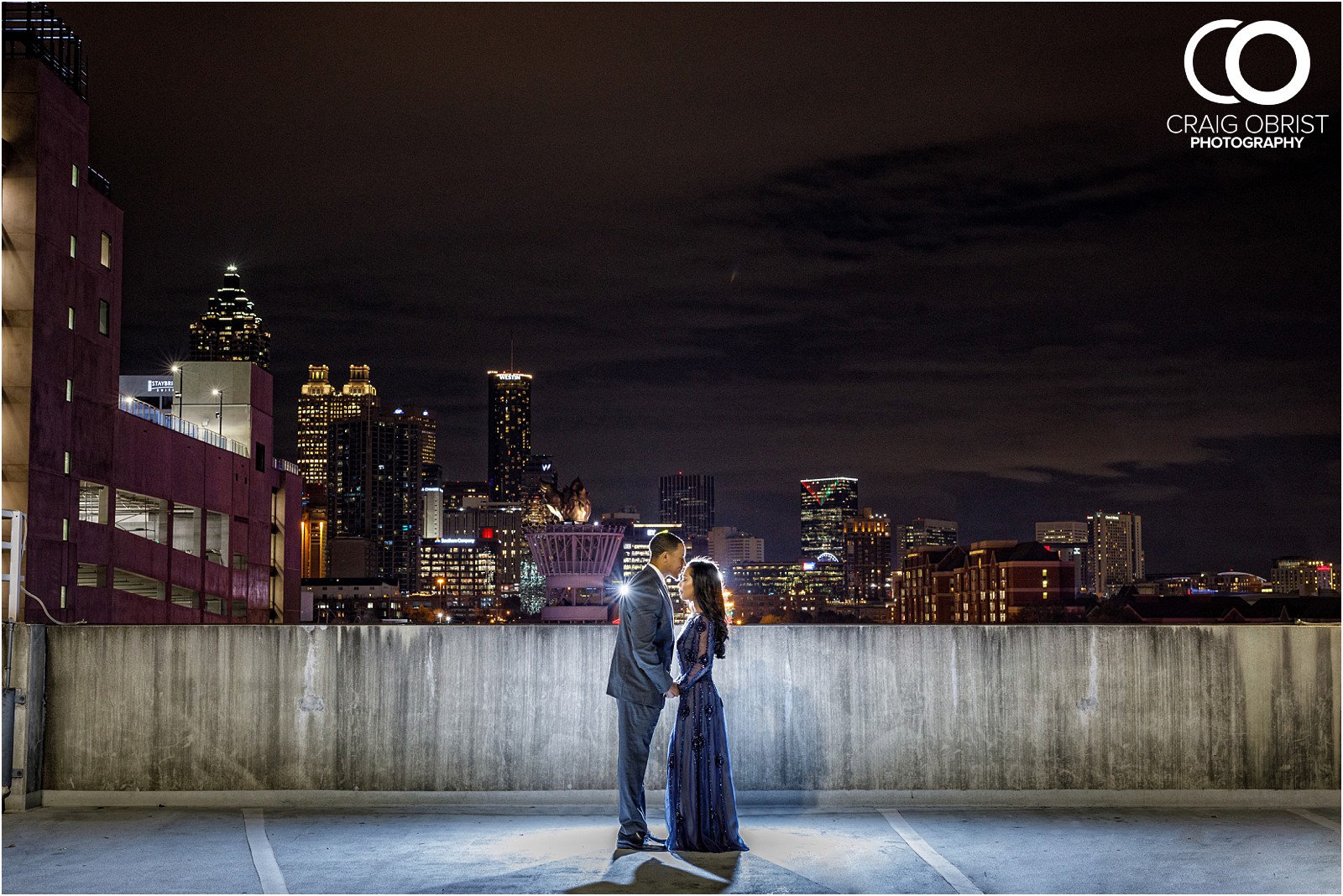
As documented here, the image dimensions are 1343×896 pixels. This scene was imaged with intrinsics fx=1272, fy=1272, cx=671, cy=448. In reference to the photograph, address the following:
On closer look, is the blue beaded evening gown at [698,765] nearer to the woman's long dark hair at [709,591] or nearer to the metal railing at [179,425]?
the woman's long dark hair at [709,591]

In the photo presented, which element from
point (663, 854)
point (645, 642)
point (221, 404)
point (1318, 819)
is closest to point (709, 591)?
point (645, 642)

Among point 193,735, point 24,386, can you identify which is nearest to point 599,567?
point 24,386

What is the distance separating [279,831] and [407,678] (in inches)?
59.6

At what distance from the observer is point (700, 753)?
7.91m

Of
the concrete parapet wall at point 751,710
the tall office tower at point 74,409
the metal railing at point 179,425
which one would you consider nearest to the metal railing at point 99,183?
the tall office tower at point 74,409

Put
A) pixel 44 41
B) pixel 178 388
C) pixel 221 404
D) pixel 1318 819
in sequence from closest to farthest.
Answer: pixel 1318 819 < pixel 44 41 < pixel 221 404 < pixel 178 388

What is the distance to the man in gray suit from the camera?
792 cm

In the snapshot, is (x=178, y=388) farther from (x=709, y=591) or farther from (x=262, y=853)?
(x=709, y=591)

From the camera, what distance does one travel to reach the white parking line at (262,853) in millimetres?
7258

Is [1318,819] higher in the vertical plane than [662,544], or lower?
lower

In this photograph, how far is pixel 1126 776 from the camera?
9.66 meters

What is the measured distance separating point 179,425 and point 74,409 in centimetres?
1416

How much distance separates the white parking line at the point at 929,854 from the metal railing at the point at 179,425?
59.5 m

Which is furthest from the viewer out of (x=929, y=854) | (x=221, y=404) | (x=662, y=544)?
(x=221, y=404)
